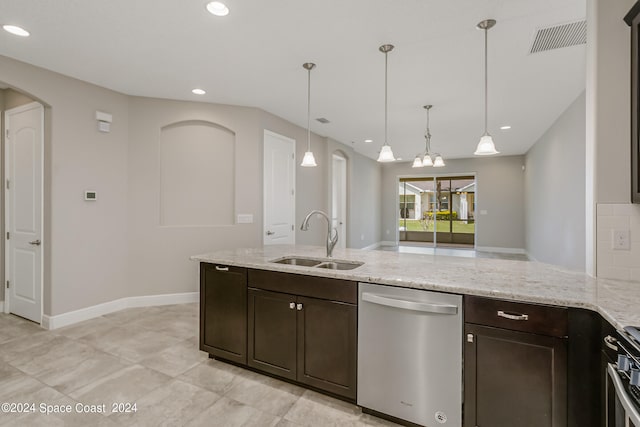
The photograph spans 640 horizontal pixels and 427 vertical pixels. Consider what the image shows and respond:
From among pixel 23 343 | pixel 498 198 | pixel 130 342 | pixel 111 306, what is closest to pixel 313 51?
pixel 130 342

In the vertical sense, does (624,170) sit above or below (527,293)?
above

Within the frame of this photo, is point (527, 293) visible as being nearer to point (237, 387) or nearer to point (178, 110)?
point (237, 387)

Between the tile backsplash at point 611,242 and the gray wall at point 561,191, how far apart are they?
1401mm

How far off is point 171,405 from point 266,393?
25.0 inches

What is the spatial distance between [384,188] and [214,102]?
23.6ft

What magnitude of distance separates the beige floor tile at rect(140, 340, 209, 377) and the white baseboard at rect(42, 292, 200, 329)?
1.37 metres

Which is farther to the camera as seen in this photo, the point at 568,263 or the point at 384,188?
the point at 384,188

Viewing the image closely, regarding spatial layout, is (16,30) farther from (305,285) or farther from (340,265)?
(340,265)

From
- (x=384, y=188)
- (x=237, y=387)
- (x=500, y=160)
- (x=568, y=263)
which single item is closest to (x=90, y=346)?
(x=237, y=387)

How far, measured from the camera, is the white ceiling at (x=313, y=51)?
7.19ft

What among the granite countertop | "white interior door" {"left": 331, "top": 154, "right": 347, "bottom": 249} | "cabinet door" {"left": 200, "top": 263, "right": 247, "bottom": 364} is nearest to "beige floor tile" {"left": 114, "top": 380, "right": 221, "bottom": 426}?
"cabinet door" {"left": 200, "top": 263, "right": 247, "bottom": 364}

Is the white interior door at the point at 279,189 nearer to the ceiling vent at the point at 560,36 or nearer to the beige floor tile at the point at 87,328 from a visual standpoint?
the beige floor tile at the point at 87,328

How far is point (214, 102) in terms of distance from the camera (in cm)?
414

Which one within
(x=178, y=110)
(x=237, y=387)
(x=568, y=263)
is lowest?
(x=237, y=387)
